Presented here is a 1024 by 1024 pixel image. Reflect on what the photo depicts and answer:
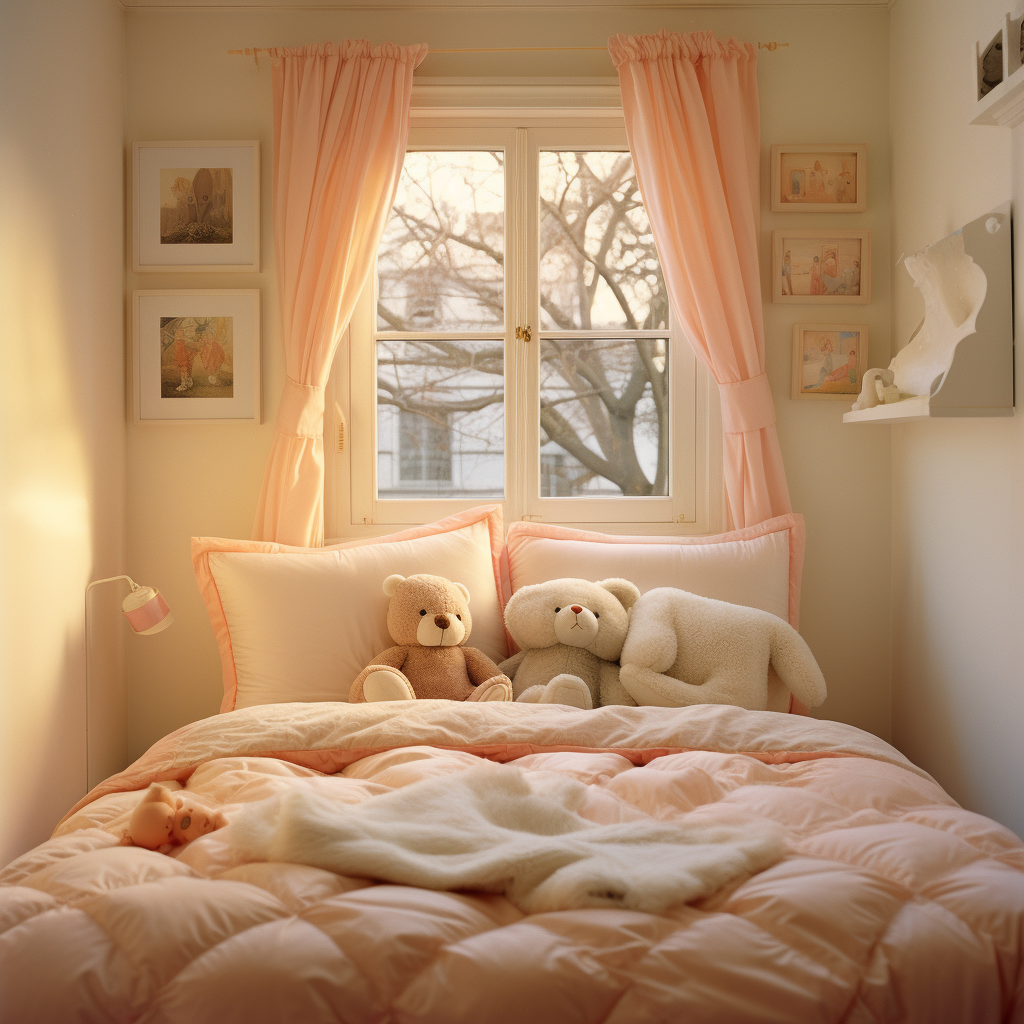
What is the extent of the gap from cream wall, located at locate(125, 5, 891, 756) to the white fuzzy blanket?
149 centimetres

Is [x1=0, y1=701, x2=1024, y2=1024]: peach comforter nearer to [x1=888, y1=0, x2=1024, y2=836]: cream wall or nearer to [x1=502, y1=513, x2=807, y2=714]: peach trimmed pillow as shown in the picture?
[x1=888, y1=0, x2=1024, y2=836]: cream wall

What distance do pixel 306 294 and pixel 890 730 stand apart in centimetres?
229

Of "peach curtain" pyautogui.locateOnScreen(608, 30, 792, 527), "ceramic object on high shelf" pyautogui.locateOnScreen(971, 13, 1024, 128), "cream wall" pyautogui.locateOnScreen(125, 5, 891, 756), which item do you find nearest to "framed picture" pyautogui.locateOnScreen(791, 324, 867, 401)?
"cream wall" pyautogui.locateOnScreen(125, 5, 891, 756)

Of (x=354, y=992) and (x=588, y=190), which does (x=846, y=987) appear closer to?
(x=354, y=992)

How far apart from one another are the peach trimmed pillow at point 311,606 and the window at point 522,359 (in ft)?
1.34

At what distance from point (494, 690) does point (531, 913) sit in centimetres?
97

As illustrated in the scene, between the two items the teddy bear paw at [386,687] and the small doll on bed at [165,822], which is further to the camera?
the teddy bear paw at [386,687]

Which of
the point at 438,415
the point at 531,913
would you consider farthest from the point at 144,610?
the point at 531,913

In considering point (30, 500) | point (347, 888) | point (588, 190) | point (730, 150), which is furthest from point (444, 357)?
point (347, 888)

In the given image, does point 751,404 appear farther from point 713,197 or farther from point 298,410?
point 298,410

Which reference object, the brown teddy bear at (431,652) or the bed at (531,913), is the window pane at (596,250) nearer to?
the brown teddy bear at (431,652)

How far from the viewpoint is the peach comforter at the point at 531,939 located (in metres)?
0.99

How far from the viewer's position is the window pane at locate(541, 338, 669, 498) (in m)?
2.77

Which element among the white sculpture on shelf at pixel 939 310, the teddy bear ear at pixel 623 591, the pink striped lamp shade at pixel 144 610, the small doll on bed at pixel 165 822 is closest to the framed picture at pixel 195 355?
the pink striped lamp shade at pixel 144 610
